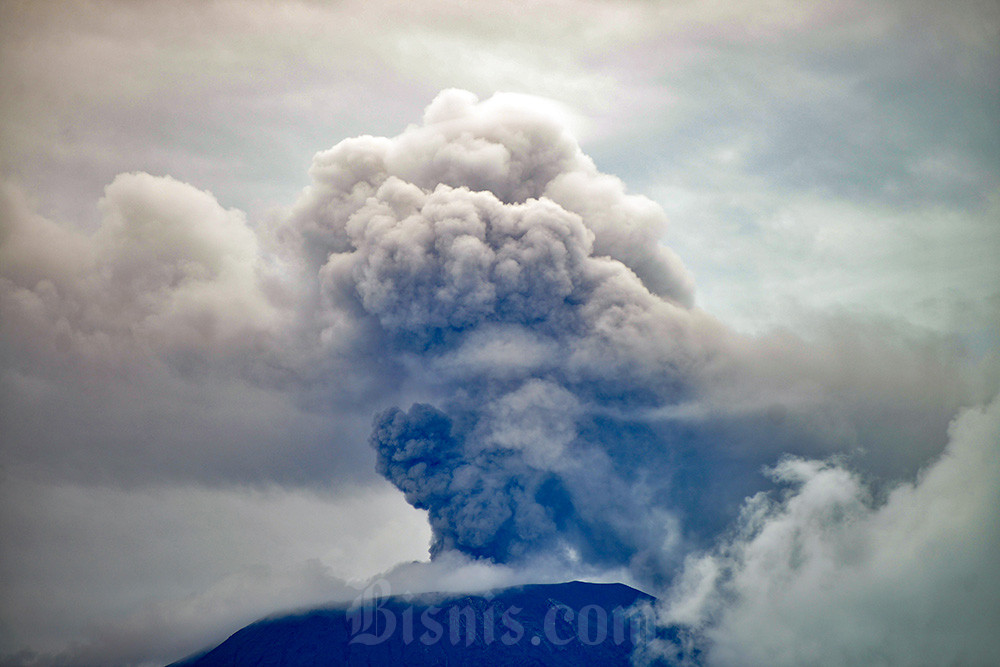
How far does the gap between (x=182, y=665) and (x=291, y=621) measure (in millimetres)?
10930

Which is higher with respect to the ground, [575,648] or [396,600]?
[396,600]

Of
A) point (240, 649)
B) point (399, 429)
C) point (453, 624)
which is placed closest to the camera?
point (399, 429)

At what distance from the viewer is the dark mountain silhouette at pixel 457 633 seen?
2670 inches

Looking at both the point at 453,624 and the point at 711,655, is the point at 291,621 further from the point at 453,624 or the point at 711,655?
the point at 711,655

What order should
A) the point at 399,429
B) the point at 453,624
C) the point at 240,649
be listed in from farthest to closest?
the point at 240,649
the point at 453,624
the point at 399,429

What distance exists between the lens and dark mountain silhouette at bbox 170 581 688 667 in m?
67.8

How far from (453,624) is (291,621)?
18.1 m

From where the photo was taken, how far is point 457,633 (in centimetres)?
6906

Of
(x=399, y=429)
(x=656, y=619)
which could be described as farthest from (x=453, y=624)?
(x=399, y=429)

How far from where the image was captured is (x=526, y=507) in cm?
5216

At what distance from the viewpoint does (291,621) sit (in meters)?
76.4

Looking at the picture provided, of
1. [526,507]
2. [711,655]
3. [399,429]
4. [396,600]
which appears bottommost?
[711,655]

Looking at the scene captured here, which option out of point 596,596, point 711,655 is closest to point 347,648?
point 596,596

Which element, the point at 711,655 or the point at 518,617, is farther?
the point at 711,655
